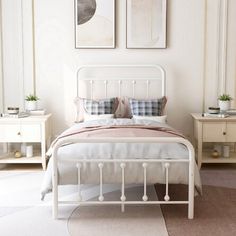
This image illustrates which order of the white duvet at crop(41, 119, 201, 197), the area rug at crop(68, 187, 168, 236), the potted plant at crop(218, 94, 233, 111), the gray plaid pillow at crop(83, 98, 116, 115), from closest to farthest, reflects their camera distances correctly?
the area rug at crop(68, 187, 168, 236)
the white duvet at crop(41, 119, 201, 197)
the gray plaid pillow at crop(83, 98, 116, 115)
the potted plant at crop(218, 94, 233, 111)

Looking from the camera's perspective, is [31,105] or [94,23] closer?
[31,105]

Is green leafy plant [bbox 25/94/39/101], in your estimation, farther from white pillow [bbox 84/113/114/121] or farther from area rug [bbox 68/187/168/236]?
area rug [bbox 68/187/168/236]

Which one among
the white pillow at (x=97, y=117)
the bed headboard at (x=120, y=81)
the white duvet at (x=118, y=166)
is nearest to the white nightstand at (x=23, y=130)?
the white pillow at (x=97, y=117)

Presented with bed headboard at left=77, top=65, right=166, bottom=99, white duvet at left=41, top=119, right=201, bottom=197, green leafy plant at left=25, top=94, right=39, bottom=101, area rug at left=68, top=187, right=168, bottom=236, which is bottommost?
area rug at left=68, top=187, right=168, bottom=236

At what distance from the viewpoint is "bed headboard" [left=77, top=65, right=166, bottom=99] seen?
5.23 meters

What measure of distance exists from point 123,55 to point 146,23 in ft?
1.63

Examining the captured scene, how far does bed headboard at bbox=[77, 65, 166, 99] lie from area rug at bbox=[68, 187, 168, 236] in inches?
82.1

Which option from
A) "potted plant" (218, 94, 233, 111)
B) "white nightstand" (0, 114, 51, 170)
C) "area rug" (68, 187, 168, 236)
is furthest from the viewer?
"potted plant" (218, 94, 233, 111)

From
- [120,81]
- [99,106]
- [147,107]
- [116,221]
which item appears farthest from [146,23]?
[116,221]

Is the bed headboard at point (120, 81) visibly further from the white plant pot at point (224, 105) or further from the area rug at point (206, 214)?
the area rug at point (206, 214)

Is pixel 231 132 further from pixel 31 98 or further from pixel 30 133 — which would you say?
pixel 31 98

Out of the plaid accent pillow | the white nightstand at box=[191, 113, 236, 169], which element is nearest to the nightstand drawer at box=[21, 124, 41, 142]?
the plaid accent pillow

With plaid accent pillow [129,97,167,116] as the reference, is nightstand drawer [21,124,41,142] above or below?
below

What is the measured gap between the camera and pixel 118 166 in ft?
10.4
